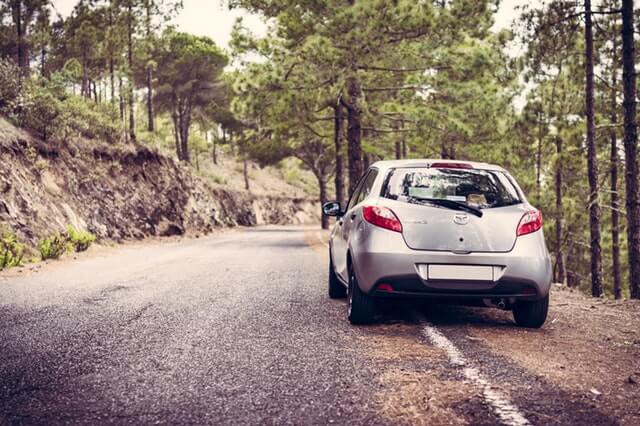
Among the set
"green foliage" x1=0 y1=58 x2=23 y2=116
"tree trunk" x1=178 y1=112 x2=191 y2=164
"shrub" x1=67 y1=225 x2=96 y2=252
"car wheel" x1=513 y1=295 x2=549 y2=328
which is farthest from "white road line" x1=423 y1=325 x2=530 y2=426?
"tree trunk" x1=178 y1=112 x2=191 y2=164

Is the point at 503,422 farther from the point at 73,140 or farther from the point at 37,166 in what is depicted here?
the point at 73,140

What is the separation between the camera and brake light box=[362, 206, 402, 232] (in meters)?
5.38

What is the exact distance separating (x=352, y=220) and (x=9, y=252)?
8471mm

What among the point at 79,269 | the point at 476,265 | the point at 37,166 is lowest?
the point at 79,269

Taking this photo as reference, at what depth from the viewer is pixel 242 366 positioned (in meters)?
4.24

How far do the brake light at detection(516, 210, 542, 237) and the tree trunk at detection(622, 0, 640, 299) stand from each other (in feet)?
22.5

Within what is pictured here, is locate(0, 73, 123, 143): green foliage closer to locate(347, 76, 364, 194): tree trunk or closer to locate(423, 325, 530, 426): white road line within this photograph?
locate(347, 76, 364, 194): tree trunk

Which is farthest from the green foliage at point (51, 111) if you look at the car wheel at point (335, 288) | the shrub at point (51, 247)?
the car wheel at point (335, 288)

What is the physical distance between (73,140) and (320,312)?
17.2 m

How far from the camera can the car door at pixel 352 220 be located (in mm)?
6102

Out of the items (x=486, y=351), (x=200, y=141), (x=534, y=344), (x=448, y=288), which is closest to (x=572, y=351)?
(x=534, y=344)

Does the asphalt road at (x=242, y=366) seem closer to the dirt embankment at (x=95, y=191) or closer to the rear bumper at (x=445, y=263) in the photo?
the rear bumper at (x=445, y=263)

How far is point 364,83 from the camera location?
70.1ft

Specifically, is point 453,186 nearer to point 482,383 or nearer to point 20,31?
point 482,383
